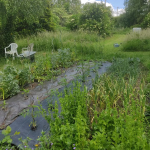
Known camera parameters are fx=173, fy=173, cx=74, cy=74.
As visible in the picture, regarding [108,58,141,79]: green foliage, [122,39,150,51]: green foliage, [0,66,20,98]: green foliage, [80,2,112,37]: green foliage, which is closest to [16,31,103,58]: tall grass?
[122,39,150,51]: green foliage

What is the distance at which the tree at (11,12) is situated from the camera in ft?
25.8

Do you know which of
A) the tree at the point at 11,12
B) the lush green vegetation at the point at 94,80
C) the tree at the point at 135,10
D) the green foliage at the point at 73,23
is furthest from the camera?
the tree at the point at 135,10

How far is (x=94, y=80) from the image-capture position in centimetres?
416

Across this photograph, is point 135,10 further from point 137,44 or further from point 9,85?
point 9,85

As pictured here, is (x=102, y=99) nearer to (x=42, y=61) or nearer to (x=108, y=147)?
(x=108, y=147)

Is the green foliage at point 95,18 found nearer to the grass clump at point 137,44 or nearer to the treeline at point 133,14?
the grass clump at point 137,44

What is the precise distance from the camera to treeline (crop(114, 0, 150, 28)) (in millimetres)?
22484

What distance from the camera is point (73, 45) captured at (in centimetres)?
864

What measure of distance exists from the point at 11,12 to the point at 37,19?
197 cm

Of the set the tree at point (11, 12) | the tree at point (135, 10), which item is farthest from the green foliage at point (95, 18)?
the tree at point (135, 10)

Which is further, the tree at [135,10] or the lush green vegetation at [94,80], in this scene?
the tree at [135,10]

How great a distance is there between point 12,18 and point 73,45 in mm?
3268

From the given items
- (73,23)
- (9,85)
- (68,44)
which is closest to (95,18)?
(73,23)

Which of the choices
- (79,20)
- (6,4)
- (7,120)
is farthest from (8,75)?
(79,20)
